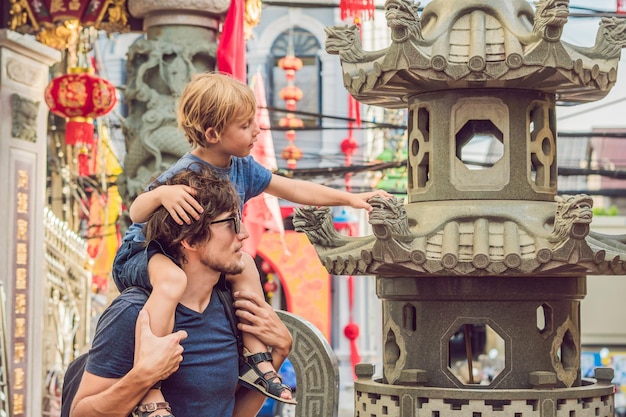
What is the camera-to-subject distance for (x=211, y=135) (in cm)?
385

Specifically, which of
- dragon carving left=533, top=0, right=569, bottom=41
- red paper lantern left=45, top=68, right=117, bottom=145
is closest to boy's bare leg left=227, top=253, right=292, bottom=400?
dragon carving left=533, top=0, right=569, bottom=41

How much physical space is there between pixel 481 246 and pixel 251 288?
170 centimetres

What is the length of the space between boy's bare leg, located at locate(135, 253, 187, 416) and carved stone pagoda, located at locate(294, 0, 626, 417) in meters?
1.71

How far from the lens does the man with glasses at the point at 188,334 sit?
11.3ft

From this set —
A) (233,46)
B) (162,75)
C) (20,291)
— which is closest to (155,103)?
(162,75)

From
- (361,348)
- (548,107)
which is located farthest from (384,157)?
(548,107)

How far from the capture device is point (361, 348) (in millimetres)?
28906

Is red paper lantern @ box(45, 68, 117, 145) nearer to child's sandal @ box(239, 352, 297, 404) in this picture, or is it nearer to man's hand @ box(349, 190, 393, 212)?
man's hand @ box(349, 190, 393, 212)

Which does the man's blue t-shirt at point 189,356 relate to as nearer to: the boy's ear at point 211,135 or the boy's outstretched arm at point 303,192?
the boy's ear at point 211,135

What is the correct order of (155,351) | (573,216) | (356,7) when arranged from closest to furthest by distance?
1. (155,351)
2. (573,216)
3. (356,7)

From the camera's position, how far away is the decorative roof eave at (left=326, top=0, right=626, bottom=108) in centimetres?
533

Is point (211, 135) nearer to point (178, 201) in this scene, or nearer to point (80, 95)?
point (178, 201)

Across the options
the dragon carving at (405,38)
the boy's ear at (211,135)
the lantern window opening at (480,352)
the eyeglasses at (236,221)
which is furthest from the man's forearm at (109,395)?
the lantern window opening at (480,352)

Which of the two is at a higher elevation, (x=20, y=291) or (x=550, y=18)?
(x=550, y=18)
